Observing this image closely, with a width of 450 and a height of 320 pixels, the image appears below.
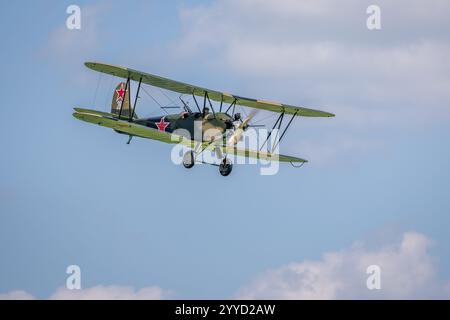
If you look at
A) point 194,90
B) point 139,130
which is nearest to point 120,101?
point 194,90

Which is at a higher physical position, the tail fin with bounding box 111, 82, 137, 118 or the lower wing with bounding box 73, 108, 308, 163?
the tail fin with bounding box 111, 82, 137, 118

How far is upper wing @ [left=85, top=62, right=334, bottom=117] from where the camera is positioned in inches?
1697

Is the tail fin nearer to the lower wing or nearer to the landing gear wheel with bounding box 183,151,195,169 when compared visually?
the lower wing

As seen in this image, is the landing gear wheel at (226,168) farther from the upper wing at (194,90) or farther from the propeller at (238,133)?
the upper wing at (194,90)

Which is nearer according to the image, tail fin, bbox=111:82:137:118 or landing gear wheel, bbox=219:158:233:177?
landing gear wheel, bbox=219:158:233:177

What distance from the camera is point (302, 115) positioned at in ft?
157

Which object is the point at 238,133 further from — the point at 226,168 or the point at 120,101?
the point at 120,101

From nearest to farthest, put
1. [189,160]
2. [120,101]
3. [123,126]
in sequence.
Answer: [123,126]
[189,160]
[120,101]

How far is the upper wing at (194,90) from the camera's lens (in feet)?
141

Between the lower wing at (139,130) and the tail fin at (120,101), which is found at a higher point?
the tail fin at (120,101)

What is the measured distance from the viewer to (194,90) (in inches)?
1773
